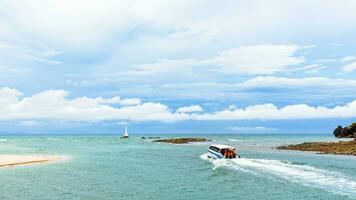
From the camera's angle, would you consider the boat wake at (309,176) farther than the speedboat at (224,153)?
No

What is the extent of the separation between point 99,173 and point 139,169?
742cm

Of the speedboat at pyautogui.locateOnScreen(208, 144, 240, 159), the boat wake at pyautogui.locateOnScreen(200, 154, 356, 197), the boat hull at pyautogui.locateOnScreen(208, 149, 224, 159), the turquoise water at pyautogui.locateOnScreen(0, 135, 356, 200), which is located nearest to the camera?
the turquoise water at pyautogui.locateOnScreen(0, 135, 356, 200)

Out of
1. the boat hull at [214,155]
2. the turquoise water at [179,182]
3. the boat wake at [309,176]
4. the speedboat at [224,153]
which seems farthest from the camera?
the boat hull at [214,155]

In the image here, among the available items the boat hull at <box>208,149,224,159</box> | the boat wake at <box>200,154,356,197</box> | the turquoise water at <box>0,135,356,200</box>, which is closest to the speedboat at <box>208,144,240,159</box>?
the boat hull at <box>208,149,224,159</box>

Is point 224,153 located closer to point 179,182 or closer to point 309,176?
point 309,176

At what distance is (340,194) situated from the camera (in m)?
38.0

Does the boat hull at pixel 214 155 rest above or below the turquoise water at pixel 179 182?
above

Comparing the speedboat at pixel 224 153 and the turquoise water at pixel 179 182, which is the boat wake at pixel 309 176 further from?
the speedboat at pixel 224 153

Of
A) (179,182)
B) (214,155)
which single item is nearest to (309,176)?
(179,182)

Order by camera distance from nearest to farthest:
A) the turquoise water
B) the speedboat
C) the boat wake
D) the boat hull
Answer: the turquoise water < the boat wake < the speedboat < the boat hull

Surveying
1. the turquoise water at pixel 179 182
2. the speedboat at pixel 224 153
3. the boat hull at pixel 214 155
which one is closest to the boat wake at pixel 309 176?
the turquoise water at pixel 179 182

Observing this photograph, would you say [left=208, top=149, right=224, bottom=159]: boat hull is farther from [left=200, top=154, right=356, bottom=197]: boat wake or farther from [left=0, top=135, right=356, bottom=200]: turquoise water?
[left=0, top=135, right=356, bottom=200]: turquoise water

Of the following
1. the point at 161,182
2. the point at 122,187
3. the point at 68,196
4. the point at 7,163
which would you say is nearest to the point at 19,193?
the point at 68,196

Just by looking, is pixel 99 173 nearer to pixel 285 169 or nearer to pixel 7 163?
pixel 7 163
